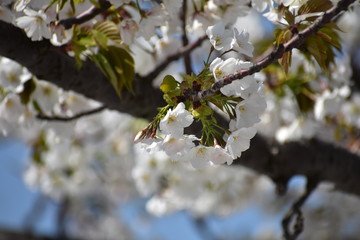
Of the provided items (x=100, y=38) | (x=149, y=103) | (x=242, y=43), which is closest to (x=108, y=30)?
(x=100, y=38)

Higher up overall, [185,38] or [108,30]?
[108,30]

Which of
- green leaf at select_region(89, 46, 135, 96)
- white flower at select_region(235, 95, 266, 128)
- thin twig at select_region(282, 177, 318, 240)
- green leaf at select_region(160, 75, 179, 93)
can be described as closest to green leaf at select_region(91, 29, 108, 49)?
green leaf at select_region(89, 46, 135, 96)

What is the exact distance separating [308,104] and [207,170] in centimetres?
91

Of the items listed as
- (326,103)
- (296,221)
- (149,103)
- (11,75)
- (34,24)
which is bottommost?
(296,221)

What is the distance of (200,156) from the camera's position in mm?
855

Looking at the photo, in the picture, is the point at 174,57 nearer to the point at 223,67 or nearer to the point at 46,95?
the point at 46,95

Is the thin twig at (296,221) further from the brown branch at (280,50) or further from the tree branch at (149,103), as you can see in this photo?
the brown branch at (280,50)

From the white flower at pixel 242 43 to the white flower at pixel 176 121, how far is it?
14 cm

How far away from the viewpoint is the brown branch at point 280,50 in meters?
0.79

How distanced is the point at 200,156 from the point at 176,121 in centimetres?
10

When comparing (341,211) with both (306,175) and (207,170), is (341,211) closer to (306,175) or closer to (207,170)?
(207,170)

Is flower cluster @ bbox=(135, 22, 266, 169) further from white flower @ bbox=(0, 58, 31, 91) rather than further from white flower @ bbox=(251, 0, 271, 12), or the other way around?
white flower @ bbox=(0, 58, 31, 91)

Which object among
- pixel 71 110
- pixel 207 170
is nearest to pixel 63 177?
pixel 207 170

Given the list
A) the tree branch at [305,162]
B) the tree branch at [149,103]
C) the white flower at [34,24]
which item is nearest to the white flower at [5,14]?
the tree branch at [149,103]
